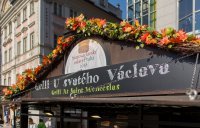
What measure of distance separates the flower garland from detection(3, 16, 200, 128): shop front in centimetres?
1

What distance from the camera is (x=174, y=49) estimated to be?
538cm

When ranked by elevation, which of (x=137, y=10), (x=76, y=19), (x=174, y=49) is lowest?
(x=174, y=49)

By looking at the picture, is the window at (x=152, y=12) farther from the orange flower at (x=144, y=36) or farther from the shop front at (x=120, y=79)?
the orange flower at (x=144, y=36)

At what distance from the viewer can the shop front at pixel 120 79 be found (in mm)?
5109

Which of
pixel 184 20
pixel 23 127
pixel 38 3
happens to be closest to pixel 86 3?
pixel 38 3

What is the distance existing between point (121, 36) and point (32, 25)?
27.0 meters

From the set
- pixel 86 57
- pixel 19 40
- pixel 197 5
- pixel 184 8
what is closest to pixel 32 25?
pixel 19 40

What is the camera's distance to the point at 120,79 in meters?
6.34

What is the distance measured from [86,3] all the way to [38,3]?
7331 millimetres

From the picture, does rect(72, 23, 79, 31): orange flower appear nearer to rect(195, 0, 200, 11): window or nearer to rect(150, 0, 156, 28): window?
rect(195, 0, 200, 11): window

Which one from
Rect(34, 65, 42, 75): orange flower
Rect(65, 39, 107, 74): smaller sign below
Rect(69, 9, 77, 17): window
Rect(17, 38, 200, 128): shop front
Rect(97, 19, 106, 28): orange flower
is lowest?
Rect(17, 38, 200, 128): shop front

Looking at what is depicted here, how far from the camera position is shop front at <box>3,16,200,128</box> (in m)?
5.11

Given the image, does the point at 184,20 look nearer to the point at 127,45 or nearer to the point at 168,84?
the point at 127,45

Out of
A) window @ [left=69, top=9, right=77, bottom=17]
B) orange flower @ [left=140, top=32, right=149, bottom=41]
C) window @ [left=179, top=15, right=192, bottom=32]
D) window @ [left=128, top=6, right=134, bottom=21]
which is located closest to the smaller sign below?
orange flower @ [left=140, top=32, right=149, bottom=41]
